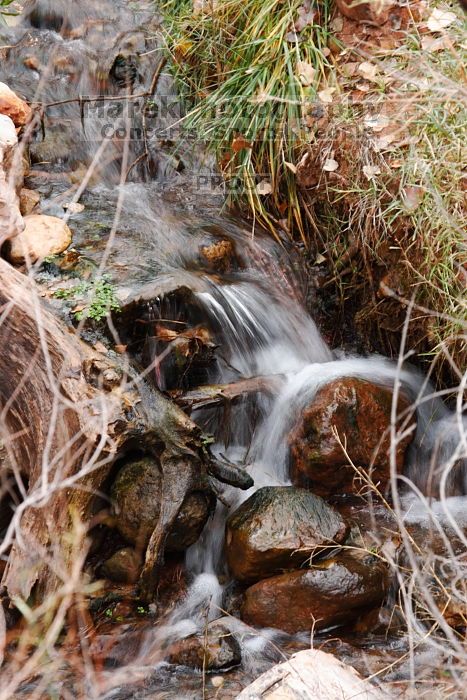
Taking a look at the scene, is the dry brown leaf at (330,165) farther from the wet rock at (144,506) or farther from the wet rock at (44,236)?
the wet rock at (144,506)

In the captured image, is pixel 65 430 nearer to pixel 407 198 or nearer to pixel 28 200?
pixel 28 200

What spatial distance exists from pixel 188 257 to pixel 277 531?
1.85 meters

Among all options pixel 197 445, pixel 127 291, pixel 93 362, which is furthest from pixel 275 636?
pixel 127 291

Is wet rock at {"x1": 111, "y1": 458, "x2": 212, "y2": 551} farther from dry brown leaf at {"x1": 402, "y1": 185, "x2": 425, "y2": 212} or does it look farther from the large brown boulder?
dry brown leaf at {"x1": 402, "y1": 185, "x2": 425, "y2": 212}

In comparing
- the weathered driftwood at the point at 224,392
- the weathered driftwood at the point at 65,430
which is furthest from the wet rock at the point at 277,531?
the weathered driftwood at the point at 224,392

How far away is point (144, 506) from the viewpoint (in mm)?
3129

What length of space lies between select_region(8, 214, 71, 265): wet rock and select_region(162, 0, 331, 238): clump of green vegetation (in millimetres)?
1260

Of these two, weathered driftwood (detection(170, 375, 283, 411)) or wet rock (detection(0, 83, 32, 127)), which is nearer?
weathered driftwood (detection(170, 375, 283, 411))

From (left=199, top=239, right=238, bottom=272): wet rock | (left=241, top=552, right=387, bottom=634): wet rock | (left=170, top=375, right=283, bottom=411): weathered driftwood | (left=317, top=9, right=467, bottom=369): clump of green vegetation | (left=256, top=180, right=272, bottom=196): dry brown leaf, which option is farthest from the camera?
(left=256, top=180, right=272, bottom=196): dry brown leaf

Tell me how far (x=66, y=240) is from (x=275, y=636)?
234 centimetres

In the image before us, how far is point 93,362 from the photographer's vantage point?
2.92 meters

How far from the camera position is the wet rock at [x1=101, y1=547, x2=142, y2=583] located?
122 inches

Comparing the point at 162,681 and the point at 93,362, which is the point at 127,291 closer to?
the point at 93,362

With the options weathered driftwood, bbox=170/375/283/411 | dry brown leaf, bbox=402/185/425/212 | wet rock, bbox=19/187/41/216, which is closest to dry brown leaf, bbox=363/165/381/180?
dry brown leaf, bbox=402/185/425/212
